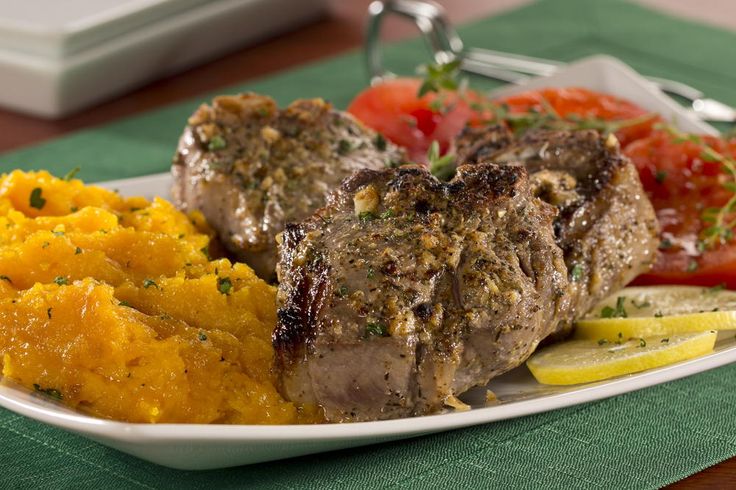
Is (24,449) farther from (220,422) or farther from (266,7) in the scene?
(266,7)

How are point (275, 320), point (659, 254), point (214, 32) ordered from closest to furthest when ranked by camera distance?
1. point (275, 320)
2. point (659, 254)
3. point (214, 32)

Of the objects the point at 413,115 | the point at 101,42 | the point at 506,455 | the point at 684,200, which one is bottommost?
the point at 101,42

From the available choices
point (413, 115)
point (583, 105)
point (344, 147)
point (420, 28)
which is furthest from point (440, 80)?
point (420, 28)

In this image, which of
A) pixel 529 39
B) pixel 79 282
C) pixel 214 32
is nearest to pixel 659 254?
pixel 79 282

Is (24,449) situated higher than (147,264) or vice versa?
(147,264)

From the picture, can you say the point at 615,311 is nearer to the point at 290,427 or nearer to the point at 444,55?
the point at 290,427

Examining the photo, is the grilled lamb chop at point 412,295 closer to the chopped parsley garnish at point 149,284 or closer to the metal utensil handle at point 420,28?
the chopped parsley garnish at point 149,284

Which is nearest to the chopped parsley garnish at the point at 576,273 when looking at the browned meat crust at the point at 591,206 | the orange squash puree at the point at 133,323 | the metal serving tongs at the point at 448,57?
the browned meat crust at the point at 591,206
